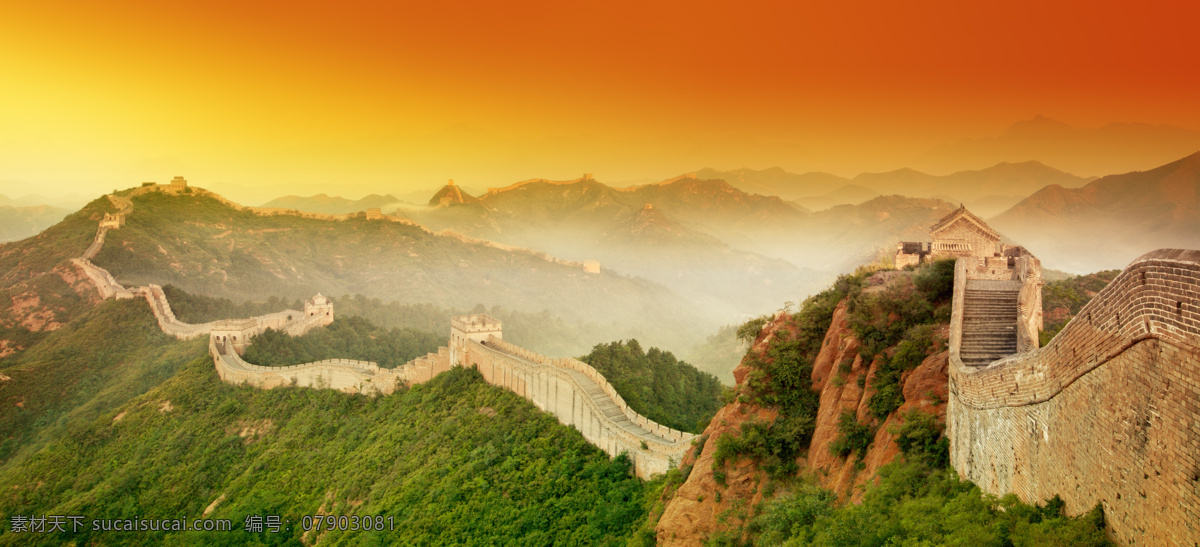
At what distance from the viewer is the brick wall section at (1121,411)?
6977mm

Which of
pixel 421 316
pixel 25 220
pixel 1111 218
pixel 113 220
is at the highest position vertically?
pixel 25 220

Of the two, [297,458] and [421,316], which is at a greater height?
[421,316]

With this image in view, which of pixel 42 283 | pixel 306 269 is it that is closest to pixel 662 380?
pixel 42 283

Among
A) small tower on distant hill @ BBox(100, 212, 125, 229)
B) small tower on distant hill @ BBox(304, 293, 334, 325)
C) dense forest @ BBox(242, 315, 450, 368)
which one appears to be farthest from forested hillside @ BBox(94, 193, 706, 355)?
dense forest @ BBox(242, 315, 450, 368)

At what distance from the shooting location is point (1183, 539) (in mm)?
6938

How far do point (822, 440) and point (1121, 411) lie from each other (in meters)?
8.74

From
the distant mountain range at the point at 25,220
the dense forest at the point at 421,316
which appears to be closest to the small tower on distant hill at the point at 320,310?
the dense forest at the point at 421,316

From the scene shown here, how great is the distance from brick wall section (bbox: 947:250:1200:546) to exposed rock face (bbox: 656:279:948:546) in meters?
3.40

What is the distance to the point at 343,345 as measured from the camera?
214 ft

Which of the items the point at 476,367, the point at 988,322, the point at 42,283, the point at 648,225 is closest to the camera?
the point at 988,322

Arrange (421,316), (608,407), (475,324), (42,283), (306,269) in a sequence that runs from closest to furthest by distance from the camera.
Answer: (608,407)
(475,324)
(42,283)
(421,316)
(306,269)

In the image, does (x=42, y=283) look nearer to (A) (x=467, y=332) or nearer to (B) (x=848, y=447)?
(A) (x=467, y=332)

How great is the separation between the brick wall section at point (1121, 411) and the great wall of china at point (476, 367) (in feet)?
52.4

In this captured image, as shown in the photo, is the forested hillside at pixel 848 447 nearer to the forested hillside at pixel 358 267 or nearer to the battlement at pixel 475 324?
the battlement at pixel 475 324
